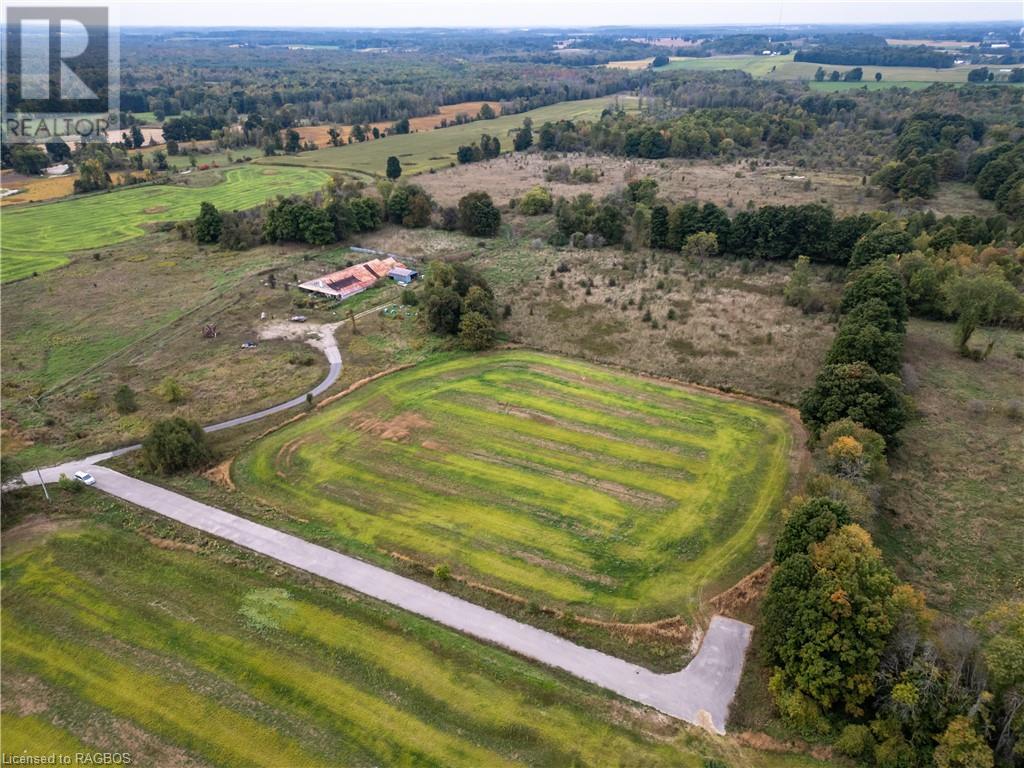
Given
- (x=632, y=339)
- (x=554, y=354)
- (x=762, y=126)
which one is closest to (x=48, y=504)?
(x=554, y=354)

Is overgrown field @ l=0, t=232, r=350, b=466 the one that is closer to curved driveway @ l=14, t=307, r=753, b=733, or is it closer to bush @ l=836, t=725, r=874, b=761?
curved driveway @ l=14, t=307, r=753, b=733

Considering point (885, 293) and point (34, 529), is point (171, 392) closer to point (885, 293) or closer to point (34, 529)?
point (34, 529)

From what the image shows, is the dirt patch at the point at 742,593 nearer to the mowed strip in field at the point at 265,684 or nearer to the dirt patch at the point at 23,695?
the mowed strip in field at the point at 265,684

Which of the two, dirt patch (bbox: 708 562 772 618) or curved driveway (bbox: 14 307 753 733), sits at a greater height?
dirt patch (bbox: 708 562 772 618)

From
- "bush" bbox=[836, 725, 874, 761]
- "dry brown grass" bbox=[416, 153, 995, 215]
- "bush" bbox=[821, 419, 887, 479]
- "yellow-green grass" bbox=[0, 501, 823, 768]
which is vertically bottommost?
"yellow-green grass" bbox=[0, 501, 823, 768]

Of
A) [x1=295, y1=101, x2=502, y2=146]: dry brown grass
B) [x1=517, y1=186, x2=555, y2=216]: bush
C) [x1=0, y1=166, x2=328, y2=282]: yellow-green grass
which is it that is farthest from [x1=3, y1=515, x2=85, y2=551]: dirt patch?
[x1=295, y1=101, x2=502, y2=146]: dry brown grass

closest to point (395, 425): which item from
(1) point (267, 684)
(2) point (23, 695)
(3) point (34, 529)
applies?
(1) point (267, 684)
